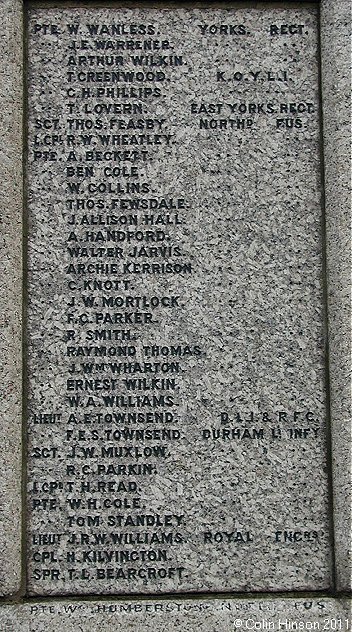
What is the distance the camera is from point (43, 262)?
13.6ft

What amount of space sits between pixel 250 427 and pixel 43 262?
1161 millimetres

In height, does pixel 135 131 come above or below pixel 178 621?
above

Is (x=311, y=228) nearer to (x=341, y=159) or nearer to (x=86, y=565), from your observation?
(x=341, y=159)

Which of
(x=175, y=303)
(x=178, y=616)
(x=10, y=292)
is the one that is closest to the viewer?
(x=178, y=616)

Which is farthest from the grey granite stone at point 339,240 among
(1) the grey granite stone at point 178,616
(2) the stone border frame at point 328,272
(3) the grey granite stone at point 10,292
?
(3) the grey granite stone at point 10,292

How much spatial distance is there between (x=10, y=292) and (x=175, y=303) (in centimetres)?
72

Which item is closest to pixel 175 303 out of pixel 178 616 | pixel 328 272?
pixel 328 272

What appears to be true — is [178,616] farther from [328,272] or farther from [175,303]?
[328,272]

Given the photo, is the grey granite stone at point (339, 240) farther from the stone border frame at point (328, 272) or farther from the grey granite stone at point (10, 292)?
the grey granite stone at point (10, 292)

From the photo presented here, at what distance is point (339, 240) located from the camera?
4.12m

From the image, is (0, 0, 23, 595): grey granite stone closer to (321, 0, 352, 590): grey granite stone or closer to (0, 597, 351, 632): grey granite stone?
(0, 597, 351, 632): grey granite stone

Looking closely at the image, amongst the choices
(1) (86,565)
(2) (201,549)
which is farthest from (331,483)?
(1) (86,565)

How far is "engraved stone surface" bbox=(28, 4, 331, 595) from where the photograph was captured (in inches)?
158

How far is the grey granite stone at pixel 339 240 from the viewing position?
401cm
